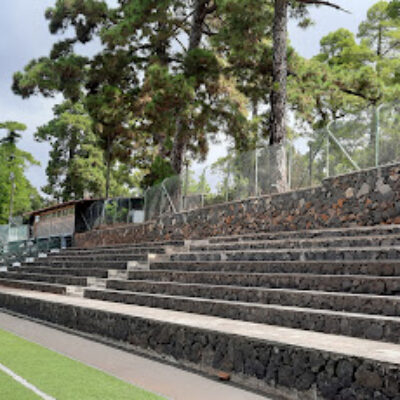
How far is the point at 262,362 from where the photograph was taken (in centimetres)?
520

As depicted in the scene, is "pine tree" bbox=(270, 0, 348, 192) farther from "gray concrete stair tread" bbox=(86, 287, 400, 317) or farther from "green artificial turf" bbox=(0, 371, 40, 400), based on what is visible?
"green artificial turf" bbox=(0, 371, 40, 400)

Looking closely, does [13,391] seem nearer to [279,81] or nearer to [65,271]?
[65,271]

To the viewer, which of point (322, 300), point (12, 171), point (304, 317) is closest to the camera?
point (304, 317)

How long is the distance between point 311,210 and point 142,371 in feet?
20.3

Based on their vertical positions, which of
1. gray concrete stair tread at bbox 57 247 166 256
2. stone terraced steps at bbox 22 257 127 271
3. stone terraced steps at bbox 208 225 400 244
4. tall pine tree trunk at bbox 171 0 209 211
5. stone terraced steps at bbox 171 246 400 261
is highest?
tall pine tree trunk at bbox 171 0 209 211

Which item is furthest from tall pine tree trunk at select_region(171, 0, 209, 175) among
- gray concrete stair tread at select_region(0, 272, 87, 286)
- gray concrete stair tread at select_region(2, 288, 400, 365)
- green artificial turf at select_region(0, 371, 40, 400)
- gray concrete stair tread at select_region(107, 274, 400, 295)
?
green artificial turf at select_region(0, 371, 40, 400)

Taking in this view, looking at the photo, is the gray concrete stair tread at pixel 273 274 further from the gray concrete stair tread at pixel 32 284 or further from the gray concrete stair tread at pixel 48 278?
the gray concrete stair tread at pixel 32 284

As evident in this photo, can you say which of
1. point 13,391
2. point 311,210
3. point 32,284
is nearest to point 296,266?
point 311,210

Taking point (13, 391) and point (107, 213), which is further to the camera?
point (107, 213)

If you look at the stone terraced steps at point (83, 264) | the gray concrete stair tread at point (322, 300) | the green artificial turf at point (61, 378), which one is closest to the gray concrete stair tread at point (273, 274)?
the gray concrete stair tread at point (322, 300)

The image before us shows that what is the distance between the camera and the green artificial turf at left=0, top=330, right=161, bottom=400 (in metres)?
4.98

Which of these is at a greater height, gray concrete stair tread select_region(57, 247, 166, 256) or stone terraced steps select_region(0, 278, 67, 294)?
gray concrete stair tread select_region(57, 247, 166, 256)

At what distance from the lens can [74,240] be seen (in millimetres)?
28484

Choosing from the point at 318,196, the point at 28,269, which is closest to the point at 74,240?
the point at 28,269
